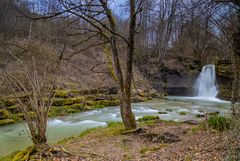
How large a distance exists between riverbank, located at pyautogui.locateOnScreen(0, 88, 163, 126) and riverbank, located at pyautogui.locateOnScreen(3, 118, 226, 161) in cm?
713

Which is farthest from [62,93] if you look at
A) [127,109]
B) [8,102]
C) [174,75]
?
[174,75]

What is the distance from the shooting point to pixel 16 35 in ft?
81.3

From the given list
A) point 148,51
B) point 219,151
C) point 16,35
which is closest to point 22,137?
point 219,151

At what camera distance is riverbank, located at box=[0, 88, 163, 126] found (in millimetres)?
13416

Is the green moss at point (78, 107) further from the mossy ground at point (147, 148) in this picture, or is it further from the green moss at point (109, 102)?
the mossy ground at point (147, 148)

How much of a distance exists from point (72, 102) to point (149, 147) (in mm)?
11452

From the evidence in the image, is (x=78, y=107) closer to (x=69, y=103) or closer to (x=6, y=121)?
(x=69, y=103)

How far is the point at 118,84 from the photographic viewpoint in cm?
806

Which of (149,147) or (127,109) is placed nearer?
(149,147)

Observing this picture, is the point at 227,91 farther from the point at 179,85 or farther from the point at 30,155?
the point at 30,155

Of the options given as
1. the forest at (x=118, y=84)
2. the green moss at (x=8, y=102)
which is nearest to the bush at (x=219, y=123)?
the forest at (x=118, y=84)

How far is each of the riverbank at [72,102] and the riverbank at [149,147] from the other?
23.4 ft

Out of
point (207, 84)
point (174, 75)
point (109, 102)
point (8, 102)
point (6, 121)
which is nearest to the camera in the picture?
point (6, 121)

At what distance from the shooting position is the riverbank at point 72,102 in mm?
13416
